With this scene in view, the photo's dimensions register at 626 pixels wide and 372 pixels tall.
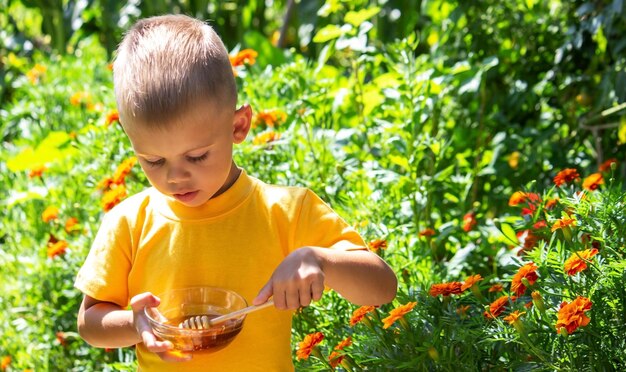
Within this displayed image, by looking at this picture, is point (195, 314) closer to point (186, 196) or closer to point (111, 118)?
point (186, 196)

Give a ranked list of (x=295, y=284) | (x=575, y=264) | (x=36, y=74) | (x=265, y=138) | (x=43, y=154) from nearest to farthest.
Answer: (x=295, y=284) → (x=575, y=264) → (x=265, y=138) → (x=43, y=154) → (x=36, y=74)

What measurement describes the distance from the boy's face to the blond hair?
0.7 inches

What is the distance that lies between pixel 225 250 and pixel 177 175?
0.65 ft

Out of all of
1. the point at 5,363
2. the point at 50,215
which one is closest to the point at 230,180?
the point at 50,215

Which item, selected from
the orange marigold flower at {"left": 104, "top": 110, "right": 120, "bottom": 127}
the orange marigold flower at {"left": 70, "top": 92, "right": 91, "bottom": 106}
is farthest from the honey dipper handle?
the orange marigold flower at {"left": 70, "top": 92, "right": 91, "bottom": 106}

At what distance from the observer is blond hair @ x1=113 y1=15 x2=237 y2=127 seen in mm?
1658

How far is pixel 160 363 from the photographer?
5.90 feet

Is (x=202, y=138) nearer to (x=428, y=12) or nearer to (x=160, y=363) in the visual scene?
(x=160, y=363)

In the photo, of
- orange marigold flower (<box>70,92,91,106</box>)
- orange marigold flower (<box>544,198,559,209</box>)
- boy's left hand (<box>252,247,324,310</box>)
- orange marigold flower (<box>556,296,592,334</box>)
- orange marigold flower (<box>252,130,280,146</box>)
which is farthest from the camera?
orange marigold flower (<box>70,92,91,106</box>)

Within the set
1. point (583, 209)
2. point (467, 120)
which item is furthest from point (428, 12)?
point (583, 209)

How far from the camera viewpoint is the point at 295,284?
157 centimetres

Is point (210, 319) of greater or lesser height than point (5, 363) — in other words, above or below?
above

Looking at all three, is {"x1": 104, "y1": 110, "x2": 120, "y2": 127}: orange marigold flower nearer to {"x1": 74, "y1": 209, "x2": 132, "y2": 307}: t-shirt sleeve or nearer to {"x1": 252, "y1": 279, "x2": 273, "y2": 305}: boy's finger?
{"x1": 74, "y1": 209, "x2": 132, "y2": 307}: t-shirt sleeve

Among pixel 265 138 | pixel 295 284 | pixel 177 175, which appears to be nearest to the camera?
pixel 295 284
